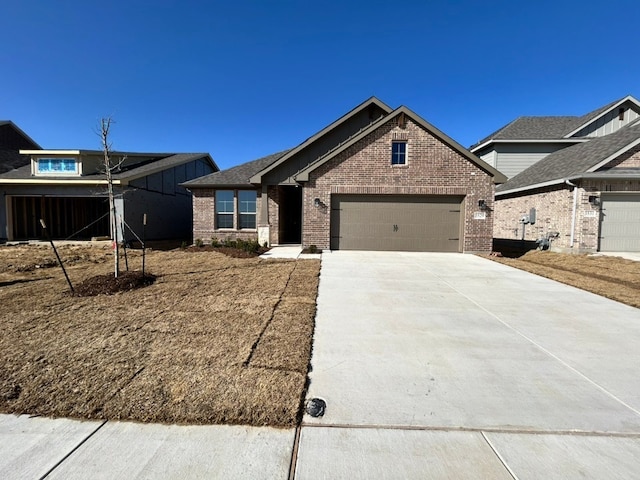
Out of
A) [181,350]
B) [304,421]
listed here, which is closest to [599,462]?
[304,421]


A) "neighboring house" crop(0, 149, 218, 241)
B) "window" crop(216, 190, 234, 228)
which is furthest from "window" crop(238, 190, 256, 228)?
"neighboring house" crop(0, 149, 218, 241)

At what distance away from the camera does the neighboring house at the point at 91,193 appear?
14.8 metres

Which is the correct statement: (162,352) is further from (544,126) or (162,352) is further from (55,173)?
(544,126)

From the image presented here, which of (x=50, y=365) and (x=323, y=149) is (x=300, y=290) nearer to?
(x=50, y=365)

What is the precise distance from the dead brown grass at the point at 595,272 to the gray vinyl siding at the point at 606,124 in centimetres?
1339

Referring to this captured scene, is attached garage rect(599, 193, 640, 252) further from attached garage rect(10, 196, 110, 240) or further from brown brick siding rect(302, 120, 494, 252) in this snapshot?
attached garage rect(10, 196, 110, 240)

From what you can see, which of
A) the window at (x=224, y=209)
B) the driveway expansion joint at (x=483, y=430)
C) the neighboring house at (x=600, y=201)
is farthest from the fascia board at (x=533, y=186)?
the window at (x=224, y=209)

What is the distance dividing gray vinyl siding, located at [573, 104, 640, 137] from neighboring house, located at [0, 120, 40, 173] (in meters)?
35.4

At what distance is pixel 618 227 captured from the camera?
12.6 metres

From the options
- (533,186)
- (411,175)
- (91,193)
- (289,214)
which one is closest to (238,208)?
(289,214)

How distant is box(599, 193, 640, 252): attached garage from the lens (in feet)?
41.0

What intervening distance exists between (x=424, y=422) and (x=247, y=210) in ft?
45.0

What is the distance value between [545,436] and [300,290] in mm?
4544

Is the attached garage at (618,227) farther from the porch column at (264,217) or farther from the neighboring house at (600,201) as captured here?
the porch column at (264,217)
